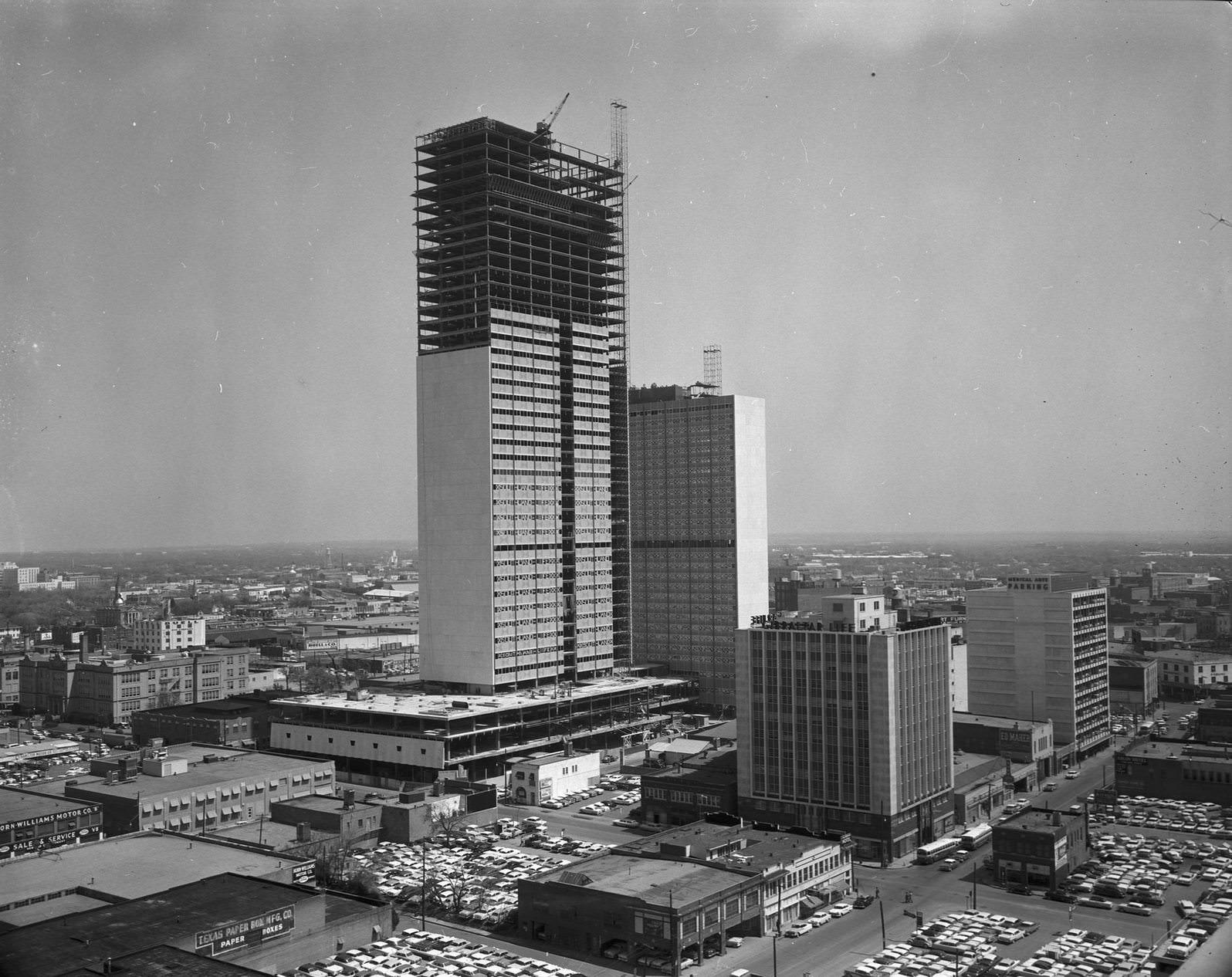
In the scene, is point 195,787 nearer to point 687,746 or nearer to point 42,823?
point 42,823

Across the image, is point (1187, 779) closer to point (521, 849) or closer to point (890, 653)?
point (890, 653)

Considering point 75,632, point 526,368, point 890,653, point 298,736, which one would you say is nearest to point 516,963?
point 890,653

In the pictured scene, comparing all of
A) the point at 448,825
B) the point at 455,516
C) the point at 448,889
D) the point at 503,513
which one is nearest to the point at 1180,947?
the point at 448,889

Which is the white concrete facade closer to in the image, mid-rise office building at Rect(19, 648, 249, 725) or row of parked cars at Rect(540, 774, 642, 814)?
row of parked cars at Rect(540, 774, 642, 814)

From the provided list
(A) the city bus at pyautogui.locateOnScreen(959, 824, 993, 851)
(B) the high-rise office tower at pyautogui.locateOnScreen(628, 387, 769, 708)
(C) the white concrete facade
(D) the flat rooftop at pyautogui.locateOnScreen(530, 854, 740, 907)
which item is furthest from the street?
(B) the high-rise office tower at pyautogui.locateOnScreen(628, 387, 769, 708)

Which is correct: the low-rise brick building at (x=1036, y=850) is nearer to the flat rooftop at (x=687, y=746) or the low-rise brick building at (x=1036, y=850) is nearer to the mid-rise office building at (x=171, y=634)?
the flat rooftop at (x=687, y=746)

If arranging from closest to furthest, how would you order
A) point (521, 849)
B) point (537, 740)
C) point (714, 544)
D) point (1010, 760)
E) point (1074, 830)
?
point (1074, 830) < point (521, 849) < point (1010, 760) < point (537, 740) < point (714, 544)
